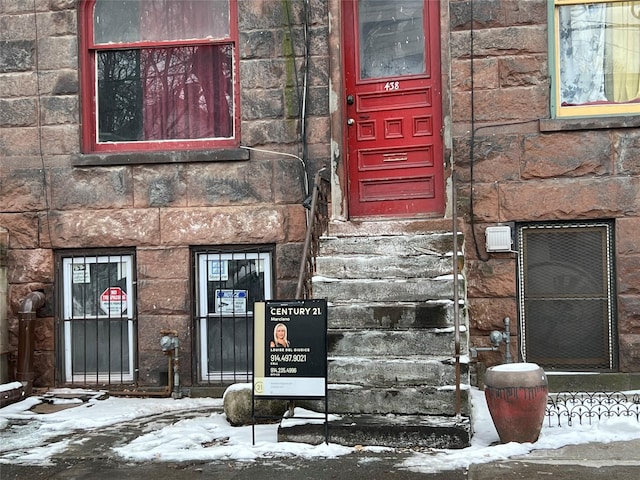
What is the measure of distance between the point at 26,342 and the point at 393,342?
427 cm

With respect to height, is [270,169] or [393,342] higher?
[270,169]

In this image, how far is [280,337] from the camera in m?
5.98

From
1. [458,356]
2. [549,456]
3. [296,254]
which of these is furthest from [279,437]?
[296,254]

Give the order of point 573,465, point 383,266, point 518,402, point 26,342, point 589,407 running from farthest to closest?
1. point 26,342
2. point 383,266
3. point 589,407
4. point 518,402
5. point 573,465

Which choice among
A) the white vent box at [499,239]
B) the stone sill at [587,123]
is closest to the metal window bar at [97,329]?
the white vent box at [499,239]

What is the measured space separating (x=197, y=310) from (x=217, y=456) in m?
2.85

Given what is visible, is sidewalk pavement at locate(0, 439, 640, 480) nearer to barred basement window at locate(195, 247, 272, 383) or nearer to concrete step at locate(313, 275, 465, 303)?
concrete step at locate(313, 275, 465, 303)

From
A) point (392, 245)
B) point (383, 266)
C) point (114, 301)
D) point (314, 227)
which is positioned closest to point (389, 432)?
point (383, 266)

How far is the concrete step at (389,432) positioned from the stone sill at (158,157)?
3397mm

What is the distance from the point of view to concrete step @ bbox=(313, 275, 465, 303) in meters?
6.76

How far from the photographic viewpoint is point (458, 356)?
5.93 meters

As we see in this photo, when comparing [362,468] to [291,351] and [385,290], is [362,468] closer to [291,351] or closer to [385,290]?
[291,351]

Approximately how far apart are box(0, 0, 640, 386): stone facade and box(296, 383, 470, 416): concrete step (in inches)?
71.0

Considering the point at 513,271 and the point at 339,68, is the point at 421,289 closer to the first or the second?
the point at 513,271
